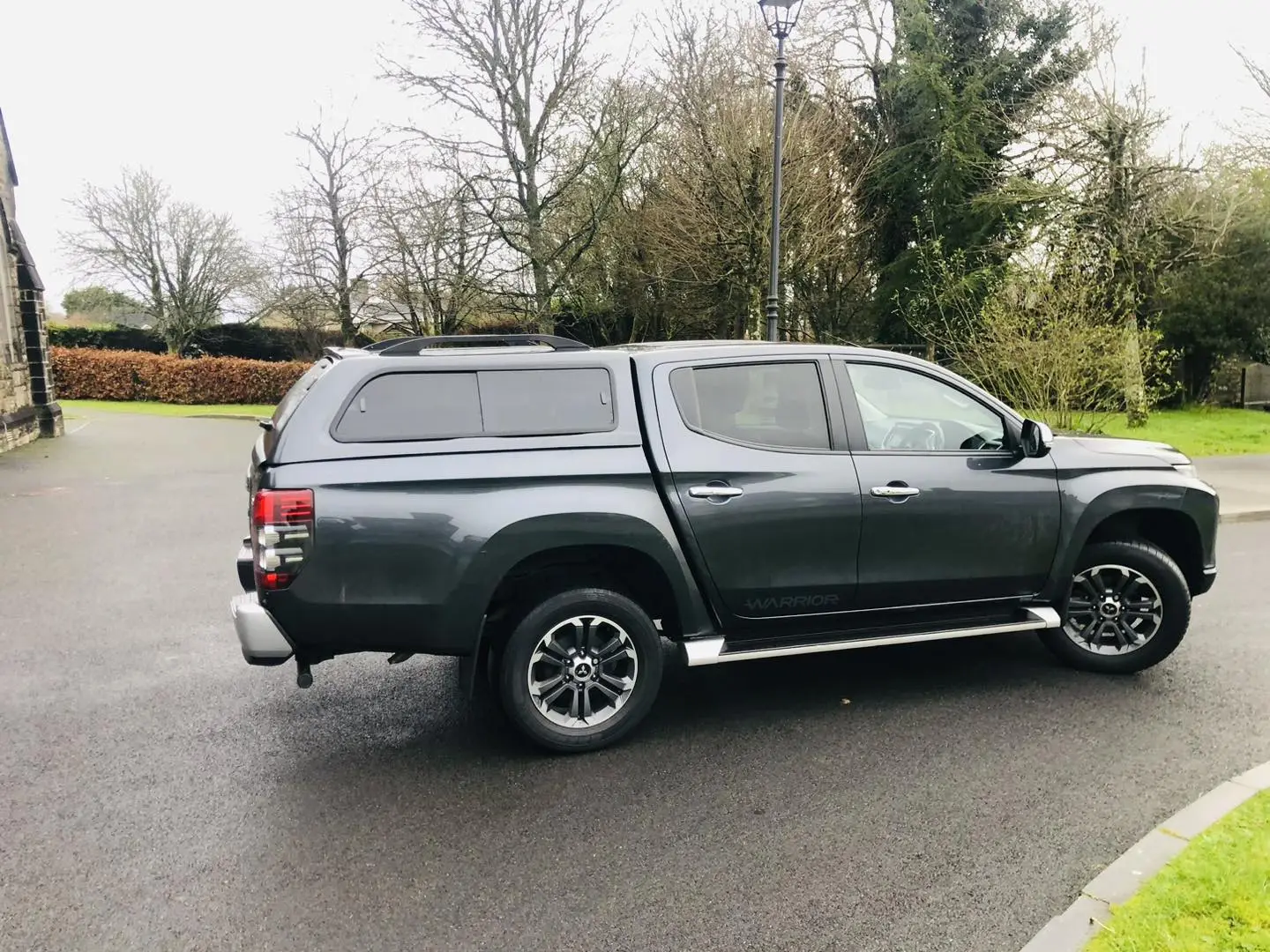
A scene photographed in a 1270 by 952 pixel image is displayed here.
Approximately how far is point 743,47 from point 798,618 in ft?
68.9

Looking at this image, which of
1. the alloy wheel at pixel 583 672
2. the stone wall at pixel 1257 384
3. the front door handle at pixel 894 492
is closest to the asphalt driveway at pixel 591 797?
the alloy wheel at pixel 583 672

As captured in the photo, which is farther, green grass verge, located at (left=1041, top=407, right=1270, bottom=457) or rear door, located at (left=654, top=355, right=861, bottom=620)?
green grass verge, located at (left=1041, top=407, right=1270, bottom=457)

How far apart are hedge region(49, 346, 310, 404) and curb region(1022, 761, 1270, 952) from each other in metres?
29.8

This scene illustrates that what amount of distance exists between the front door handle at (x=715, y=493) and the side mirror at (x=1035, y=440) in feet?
5.57

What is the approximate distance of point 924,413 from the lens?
5129 mm

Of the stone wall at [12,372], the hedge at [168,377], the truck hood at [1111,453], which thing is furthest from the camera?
the hedge at [168,377]

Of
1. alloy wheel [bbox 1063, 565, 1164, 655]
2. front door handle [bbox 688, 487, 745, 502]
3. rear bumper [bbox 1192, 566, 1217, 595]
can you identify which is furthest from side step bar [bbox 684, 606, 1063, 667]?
rear bumper [bbox 1192, 566, 1217, 595]

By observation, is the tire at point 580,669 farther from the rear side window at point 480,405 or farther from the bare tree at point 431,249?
the bare tree at point 431,249

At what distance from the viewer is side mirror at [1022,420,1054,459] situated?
4848 millimetres

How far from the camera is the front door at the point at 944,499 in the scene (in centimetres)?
460

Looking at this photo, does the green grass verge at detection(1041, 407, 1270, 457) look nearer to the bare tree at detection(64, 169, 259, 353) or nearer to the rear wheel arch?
the rear wheel arch

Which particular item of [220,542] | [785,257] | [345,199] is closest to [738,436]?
[220,542]

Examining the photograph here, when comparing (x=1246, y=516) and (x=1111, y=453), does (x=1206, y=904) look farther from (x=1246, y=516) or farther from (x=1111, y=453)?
(x=1246, y=516)

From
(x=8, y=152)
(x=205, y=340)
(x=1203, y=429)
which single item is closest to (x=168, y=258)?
(x=205, y=340)
